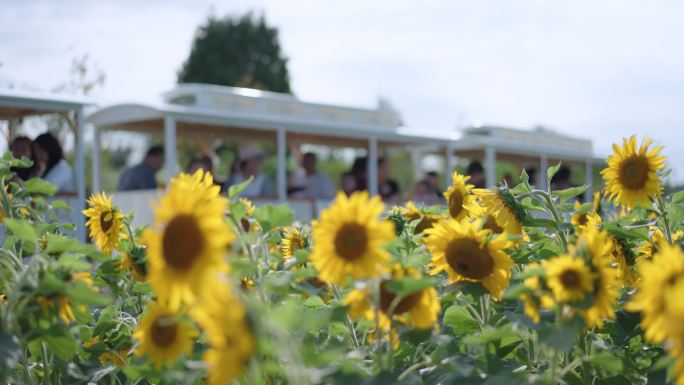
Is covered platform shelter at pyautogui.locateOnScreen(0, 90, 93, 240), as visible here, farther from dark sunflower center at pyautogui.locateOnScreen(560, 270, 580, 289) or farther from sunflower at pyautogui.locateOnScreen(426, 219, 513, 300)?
dark sunflower center at pyautogui.locateOnScreen(560, 270, 580, 289)

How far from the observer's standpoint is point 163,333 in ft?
6.37

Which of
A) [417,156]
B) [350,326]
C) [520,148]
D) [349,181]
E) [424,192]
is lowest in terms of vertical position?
[424,192]

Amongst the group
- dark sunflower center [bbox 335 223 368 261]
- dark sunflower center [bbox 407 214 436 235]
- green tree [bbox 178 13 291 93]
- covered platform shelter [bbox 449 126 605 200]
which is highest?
green tree [bbox 178 13 291 93]

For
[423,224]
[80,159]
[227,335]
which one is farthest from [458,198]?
[80,159]

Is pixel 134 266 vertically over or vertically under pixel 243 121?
under

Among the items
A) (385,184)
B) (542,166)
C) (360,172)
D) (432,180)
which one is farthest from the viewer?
(542,166)

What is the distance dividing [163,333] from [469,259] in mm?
758

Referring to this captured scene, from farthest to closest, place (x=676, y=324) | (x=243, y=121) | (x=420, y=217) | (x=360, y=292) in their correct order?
(x=243, y=121)
(x=420, y=217)
(x=360, y=292)
(x=676, y=324)

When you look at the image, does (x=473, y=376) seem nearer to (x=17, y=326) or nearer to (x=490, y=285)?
(x=490, y=285)

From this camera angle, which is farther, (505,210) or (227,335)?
(505,210)

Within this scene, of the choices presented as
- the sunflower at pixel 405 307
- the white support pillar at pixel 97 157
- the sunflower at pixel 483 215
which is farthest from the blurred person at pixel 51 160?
the sunflower at pixel 405 307

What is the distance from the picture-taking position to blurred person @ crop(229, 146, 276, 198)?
13406mm

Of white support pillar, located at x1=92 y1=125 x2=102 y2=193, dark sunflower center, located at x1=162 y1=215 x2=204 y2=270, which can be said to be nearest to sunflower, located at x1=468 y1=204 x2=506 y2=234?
dark sunflower center, located at x1=162 y1=215 x2=204 y2=270

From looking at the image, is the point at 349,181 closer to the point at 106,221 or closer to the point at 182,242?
the point at 106,221
